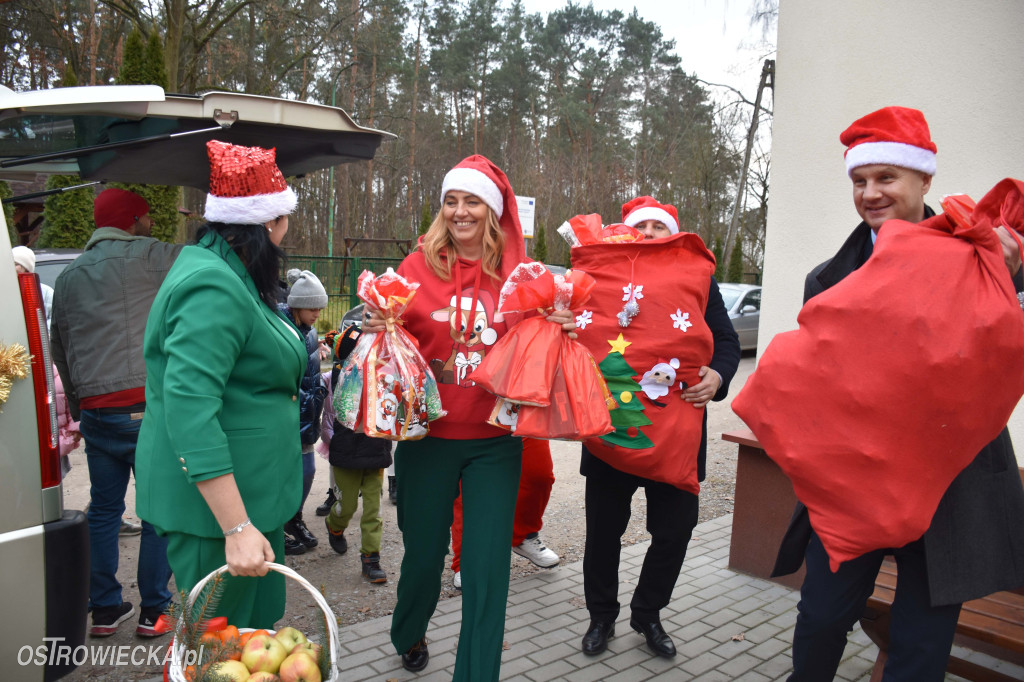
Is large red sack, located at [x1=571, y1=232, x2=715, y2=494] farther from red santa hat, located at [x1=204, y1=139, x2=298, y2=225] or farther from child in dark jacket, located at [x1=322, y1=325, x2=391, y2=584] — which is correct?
child in dark jacket, located at [x1=322, y1=325, x2=391, y2=584]

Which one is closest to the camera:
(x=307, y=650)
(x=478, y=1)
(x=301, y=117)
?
(x=307, y=650)

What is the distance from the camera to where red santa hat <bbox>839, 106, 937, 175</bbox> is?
2393 millimetres

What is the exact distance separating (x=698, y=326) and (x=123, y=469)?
2.89 m

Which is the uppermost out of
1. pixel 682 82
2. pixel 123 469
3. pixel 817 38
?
pixel 682 82

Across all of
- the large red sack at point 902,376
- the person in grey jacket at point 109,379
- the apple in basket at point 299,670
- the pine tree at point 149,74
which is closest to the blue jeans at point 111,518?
the person in grey jacket at point 109,379

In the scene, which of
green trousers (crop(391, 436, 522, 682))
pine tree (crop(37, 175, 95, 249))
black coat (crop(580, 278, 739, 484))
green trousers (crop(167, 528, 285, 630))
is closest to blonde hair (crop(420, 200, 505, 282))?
green trousers (crop(391, 436, 522, 682))

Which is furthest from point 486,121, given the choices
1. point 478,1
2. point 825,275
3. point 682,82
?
point 825,275

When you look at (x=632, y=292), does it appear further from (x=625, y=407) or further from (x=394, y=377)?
(x=394, y=377)

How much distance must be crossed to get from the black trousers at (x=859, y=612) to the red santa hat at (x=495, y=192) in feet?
5.27

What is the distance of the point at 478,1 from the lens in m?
31.0

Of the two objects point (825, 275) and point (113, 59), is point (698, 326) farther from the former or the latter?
point (113, 59)

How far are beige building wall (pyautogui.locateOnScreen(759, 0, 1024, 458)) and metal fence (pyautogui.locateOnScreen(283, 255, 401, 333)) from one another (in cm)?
1022

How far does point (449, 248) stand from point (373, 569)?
2205 mm

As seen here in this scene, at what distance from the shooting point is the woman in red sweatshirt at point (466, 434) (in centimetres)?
290
